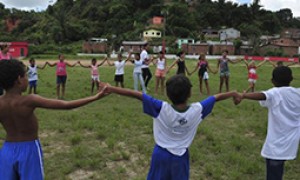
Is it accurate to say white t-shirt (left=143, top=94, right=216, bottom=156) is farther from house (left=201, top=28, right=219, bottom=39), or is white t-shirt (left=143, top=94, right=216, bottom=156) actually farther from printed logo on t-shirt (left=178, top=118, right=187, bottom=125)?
Result: house (left=201, top=28, right=219, bottom=39)

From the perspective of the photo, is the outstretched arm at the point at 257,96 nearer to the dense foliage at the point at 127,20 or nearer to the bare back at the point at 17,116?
the bare back at the point at 17,116

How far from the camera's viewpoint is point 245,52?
229 ft

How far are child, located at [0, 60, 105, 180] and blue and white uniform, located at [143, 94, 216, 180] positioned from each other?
3.43 ft

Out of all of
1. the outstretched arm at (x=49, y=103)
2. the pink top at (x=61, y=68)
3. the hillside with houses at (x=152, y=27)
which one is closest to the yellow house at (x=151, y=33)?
the hillside with houses at (x=152, y=27)

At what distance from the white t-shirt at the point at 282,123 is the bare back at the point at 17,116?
2.59m

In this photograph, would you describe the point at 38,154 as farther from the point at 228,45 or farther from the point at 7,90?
the point at 228,45

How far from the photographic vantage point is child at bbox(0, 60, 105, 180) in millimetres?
3127

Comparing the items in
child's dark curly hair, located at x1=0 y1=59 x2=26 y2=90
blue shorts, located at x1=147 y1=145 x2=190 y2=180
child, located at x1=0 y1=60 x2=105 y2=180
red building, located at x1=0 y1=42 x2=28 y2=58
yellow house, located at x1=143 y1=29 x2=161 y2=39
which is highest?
yellow house, located at x1=143 y1=29 x2=161 y2=39

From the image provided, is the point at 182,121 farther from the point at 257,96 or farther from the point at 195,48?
the point at 195,48

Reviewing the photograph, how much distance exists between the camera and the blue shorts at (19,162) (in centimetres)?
312

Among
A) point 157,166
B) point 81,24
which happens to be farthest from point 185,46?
point 157,166

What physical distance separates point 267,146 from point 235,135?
354 centimetres

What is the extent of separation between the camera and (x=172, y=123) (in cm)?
320

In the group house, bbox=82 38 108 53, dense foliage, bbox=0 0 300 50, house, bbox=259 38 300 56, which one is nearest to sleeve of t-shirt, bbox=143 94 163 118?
house, bbox=82 38 108 53
